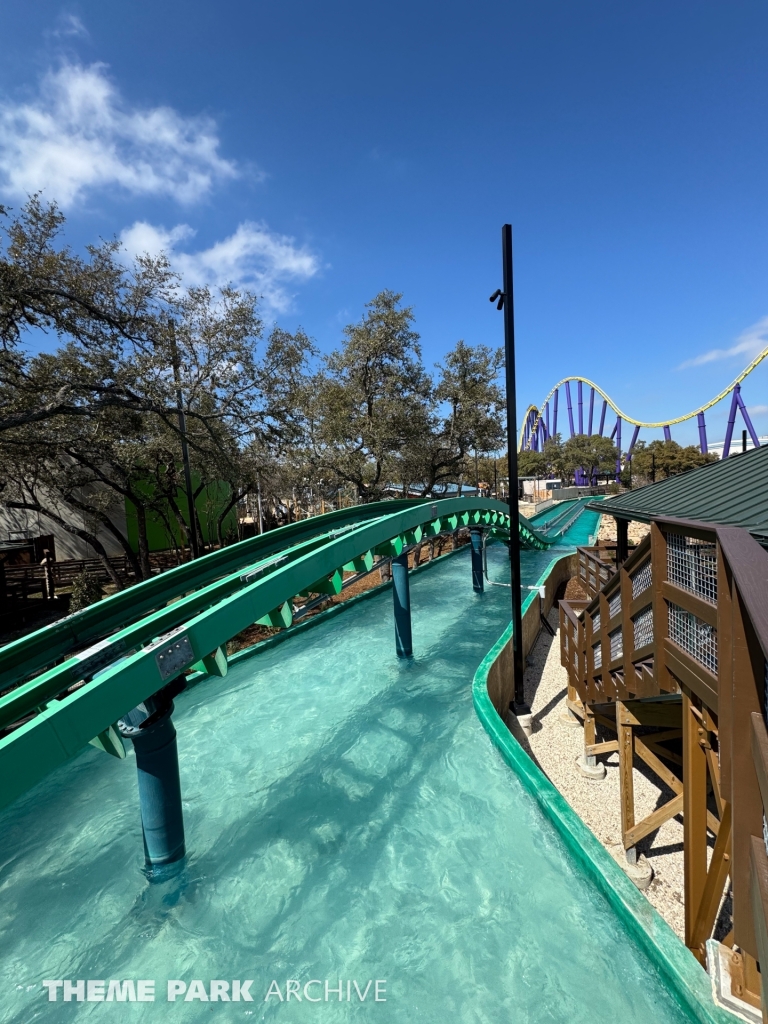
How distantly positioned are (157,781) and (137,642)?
3.87 ft

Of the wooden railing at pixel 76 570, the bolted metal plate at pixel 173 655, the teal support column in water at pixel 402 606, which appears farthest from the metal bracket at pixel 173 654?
the wooden railing at pixel 76 570

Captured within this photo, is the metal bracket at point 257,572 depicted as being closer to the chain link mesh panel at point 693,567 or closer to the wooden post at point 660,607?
the wooden post at point 660,607

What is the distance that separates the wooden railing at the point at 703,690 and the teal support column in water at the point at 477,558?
28.4 feet

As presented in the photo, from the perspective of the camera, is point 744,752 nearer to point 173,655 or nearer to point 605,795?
point 173,655

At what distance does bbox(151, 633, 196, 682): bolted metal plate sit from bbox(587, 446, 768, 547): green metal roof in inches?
160

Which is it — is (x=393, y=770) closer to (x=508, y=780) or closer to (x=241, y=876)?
(x=508, y=780)

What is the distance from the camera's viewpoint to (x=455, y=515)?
1159 cm

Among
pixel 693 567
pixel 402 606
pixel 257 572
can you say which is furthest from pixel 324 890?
pixel 402 606

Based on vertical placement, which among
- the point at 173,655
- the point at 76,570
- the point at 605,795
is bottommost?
the point at 605,795

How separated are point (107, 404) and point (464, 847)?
9.37 m

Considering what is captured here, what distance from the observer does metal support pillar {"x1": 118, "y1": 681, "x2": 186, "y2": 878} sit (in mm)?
3812

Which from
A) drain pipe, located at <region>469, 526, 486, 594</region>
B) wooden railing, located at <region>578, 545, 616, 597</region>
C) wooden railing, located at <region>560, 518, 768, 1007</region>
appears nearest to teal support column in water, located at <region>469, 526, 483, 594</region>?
drain pipe, located at <region>469, 526, 486, 594</region>

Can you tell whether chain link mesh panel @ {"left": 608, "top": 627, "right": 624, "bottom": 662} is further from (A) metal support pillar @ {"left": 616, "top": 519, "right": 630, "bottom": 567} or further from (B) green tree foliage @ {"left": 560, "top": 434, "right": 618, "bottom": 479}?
(B) green tree foliage @ {"left": 560, "top": 434, "right": 618, "bottom": 479}

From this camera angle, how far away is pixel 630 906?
138 inches
